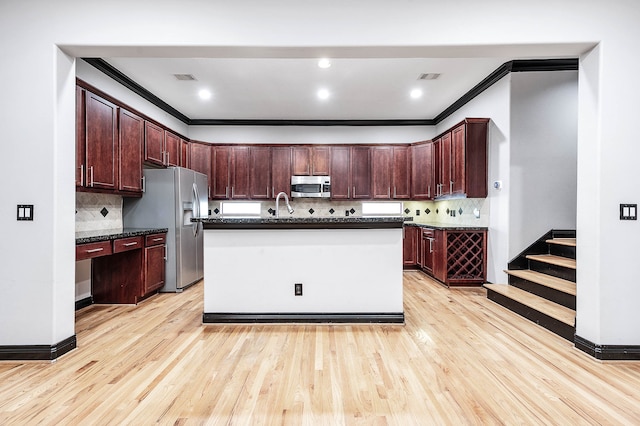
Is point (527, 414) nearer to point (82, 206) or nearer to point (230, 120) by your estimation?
point (82, 206)

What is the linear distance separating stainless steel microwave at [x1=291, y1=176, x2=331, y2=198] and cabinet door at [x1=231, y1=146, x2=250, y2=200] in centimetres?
90

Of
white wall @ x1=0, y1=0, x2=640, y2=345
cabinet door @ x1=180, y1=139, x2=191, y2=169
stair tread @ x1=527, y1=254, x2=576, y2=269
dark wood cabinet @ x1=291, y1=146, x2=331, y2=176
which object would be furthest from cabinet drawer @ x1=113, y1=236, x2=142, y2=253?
stair tread @ x1=527, y1=254, x2=576, y2=269

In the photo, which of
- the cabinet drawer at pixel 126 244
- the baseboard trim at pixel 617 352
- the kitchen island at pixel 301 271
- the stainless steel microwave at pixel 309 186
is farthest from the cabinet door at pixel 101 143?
the baseboard trim at pixel 617 352

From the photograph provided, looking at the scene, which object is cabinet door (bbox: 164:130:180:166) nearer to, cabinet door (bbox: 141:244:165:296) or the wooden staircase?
cabinet door (bbox: 141:244:165:296)

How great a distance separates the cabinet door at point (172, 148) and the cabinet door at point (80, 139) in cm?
179

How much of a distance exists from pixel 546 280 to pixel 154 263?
469 cm

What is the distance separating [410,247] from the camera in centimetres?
600

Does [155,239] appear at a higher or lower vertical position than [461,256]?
higher

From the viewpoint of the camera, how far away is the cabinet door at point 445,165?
203 inches

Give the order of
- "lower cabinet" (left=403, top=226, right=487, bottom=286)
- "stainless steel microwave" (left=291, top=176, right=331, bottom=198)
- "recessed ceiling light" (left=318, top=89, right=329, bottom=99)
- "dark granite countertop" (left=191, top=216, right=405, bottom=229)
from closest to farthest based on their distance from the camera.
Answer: "dark granite countertop" (left=191, top=216, right=405, bottom=229)
"lower cabinet" (left=403, top=226, right=487, bottom=286)
"recessed ceiling light" (left=318, top=89, right=329, bottom=99)
"stainless steel microwave" (left=291, top=176, right=331, bottom=198)

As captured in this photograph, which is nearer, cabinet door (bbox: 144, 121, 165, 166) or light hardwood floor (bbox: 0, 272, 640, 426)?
light hardwood floor (bbox: 0, 272, 640, 426)

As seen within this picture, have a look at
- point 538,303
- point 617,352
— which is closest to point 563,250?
point 538,303

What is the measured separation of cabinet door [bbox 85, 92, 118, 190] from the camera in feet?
11.1

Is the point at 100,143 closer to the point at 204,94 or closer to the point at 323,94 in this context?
the point at 204,94
